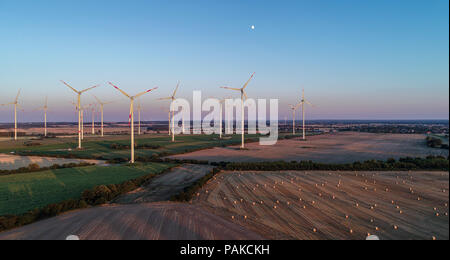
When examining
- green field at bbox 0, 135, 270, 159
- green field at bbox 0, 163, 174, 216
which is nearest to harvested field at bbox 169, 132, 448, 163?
green field at bbox 0, 135, 270, 159

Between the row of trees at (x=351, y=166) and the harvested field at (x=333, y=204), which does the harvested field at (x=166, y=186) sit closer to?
the harvested field at (x=333, y=204)

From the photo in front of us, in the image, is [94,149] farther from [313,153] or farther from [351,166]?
[351,166]

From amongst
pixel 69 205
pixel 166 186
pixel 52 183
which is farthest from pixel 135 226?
pixel 52 183

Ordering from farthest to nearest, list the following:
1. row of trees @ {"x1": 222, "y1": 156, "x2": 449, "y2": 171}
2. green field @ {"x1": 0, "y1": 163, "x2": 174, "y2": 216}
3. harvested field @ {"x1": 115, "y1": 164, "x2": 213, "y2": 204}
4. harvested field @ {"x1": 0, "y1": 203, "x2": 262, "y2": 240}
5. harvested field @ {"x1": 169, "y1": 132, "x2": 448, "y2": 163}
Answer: harvested field @ {"x1": 169, "y1": 132, "x2": 448, "y2": 163}, row of trees @ {"x1": 222, "y1": 156, "x2": 449, "y2": 171}, harvested field @ {"x1": 115, "y1": 164, "x2": 213, "y2": 204}, green field @ {"x1": 0, "y1": 163, "x2": 174, "y2": 216}, harvested field @ {"x1": 0, "y1": 203, "x2": 262, "y2": 240}

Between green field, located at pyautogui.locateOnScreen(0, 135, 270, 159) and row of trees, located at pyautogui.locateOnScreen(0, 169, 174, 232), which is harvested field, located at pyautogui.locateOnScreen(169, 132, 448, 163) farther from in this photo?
row of trees, located at pyautogui.locateOnScreen(0, 169, 174, 232)

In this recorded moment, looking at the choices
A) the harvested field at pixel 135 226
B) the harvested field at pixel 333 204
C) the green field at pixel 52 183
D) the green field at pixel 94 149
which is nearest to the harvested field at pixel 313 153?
the green field at pixel 94 149

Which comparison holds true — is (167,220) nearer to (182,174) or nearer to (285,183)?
(285,183)
